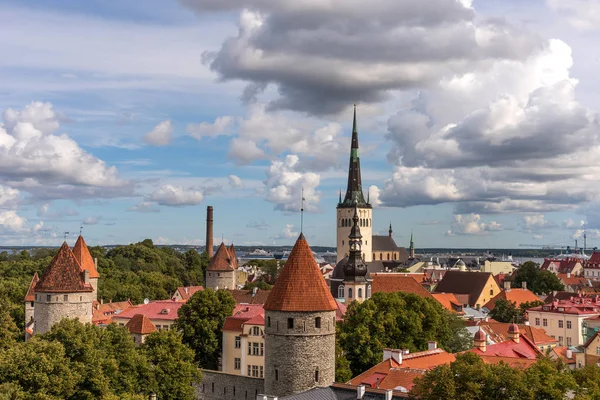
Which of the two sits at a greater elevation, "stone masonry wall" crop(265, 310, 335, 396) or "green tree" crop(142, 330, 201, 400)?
"stone masonry wall" crop(265, 310, 335, 396)

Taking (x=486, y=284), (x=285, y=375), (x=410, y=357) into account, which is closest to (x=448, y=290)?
(x=486, y=284)

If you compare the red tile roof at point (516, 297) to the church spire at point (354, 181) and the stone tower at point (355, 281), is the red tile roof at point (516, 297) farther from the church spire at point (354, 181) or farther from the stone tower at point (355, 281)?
the church spire at point (354, 181)

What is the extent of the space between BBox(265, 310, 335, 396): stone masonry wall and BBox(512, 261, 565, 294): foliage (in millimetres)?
74268

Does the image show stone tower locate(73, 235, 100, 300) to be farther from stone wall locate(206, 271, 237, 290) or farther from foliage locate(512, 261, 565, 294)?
foliage locate(512, 261, 565, 294)

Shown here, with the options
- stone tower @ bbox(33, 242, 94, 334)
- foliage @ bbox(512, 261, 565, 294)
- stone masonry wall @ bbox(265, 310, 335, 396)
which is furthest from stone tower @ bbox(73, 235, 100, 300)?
foliage @ bbox(512, 261, 565, 294)

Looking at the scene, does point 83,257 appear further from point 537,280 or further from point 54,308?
point 537,280

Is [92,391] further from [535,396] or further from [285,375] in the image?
[535,396]

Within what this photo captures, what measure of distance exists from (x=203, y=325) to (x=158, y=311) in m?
10.9

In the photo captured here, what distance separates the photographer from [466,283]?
96.4m

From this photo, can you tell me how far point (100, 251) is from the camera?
4488 inches

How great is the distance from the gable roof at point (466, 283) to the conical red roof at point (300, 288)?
63074 mm

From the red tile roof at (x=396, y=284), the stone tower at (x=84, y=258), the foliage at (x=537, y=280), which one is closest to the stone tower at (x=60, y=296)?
the stone tower at (x=84, y=258)

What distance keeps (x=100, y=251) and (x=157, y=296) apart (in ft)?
82.4

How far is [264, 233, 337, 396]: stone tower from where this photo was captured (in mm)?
33062
